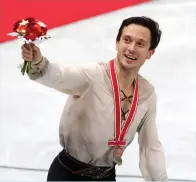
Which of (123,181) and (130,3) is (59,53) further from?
(123,181)

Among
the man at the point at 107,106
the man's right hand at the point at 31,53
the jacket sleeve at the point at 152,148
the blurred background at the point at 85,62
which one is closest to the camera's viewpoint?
the man's right hand at the point at 31,53

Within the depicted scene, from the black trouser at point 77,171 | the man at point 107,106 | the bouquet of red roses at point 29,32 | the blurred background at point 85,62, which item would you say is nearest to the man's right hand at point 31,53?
the bouquet of red roses at point 29,32

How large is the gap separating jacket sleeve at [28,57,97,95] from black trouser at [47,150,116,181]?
0.25 m

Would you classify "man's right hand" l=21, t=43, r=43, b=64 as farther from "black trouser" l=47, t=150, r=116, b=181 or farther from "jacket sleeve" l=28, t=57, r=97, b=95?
"black trouser" l=47, t=150, r=116, b=181

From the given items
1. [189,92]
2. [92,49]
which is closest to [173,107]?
[189,92]

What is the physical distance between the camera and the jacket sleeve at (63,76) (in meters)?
1.56

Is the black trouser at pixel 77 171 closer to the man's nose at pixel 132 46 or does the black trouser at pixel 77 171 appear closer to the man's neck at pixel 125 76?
the man's neck at pixel 125 76

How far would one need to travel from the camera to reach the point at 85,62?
3.58 m

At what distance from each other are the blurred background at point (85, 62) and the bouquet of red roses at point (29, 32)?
1.27 m

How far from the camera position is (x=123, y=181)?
2469 mm

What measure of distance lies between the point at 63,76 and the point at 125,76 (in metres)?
0.23

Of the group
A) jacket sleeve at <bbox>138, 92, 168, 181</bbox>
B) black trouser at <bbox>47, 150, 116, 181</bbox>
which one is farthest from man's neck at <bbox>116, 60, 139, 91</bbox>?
black trouser at <bbox>47, 150, 116, 181</bbox>

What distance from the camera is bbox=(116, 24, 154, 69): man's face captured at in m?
1.71

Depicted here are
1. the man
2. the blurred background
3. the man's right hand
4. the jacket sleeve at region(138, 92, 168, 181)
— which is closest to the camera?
the man's right hand
